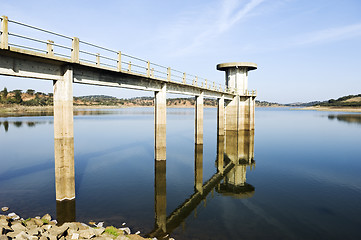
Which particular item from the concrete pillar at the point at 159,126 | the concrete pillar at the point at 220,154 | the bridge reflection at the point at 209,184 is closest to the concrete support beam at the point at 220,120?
the concrete pillar at the point at 220,154

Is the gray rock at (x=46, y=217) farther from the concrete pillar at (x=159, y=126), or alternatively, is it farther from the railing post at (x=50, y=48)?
the concrete pillar at (x=159, y=126)

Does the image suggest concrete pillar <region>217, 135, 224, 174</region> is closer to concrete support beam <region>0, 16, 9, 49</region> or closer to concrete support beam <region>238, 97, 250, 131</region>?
concrete support beam <region>238, 97, 250, 131</region>

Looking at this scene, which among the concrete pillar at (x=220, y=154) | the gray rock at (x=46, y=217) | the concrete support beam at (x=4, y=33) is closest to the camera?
the concrete support beam at (x=4, y=33)

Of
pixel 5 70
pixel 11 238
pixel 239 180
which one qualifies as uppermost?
pixel 5 70

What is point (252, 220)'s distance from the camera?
12180 mm

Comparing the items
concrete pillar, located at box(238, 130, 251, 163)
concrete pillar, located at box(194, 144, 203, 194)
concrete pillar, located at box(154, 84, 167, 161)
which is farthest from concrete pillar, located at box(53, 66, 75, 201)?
concrete pillar, located at box(238, 130, 251, 163)

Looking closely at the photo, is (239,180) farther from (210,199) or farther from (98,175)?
(98,175)

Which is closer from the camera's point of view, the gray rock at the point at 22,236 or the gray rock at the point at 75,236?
the gray rock at the point at 22,236

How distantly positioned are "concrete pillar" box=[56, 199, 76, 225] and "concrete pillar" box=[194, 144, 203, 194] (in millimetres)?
8496

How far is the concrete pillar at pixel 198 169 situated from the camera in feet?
58.2

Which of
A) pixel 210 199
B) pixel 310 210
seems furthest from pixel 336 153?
pixel 210 199

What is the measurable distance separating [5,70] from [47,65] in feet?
6.40

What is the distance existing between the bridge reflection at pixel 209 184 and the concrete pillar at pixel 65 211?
4.54m

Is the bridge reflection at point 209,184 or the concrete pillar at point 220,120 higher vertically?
the concrete pillar at point 220,120
